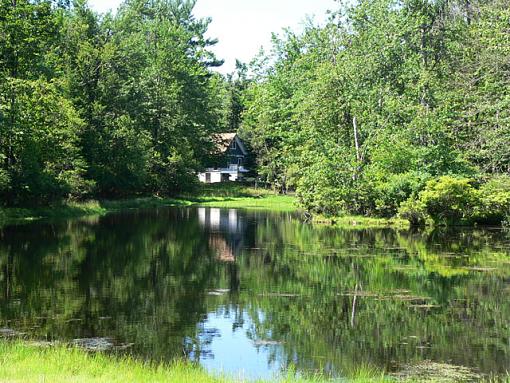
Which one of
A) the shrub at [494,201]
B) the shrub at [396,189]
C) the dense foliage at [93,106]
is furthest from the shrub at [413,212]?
the dense foliage at [93,106]

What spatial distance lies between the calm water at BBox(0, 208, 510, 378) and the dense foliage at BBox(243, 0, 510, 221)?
1062cm

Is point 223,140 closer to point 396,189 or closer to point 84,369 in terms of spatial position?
point 396,189

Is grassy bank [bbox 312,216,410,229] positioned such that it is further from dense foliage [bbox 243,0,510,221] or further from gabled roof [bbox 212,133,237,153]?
gabled roof [bbox 212,133,237,153]

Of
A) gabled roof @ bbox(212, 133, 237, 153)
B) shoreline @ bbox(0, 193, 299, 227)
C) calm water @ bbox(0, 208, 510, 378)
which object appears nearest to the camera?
calm water @ bbox(0, 208, 510, 378)

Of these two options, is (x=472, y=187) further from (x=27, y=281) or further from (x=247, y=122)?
(x=247, y=122)

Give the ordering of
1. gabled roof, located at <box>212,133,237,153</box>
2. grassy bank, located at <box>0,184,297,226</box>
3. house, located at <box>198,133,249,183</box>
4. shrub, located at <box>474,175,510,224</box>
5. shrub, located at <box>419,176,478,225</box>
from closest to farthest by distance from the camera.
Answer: shrub, located at <box>474,175,510,224</box>, shrub, located at <box>419,176,478,225</box>, grassy bank, located at <box>0,184,297,226</box>, gabled roof, located at <box>212,133,237,153</box>, house, located at <box>198,133,249,183</box>

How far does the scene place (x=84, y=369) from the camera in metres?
10.4

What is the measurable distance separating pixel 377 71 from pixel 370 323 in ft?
126

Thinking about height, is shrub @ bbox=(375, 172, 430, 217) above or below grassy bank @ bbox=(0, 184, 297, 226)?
above

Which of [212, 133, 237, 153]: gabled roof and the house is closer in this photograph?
[212, 133, 237, 153]: gabled roof

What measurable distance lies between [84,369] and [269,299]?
9.20 metres

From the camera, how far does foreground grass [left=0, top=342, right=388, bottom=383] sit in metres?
9.23

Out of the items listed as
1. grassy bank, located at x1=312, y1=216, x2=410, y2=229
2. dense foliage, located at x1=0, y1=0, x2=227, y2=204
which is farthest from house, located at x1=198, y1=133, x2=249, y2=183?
grassy bank, located at x1=312, y1=216, x2=410, y2=229

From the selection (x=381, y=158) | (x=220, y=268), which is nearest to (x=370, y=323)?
(x=220, y=268)
